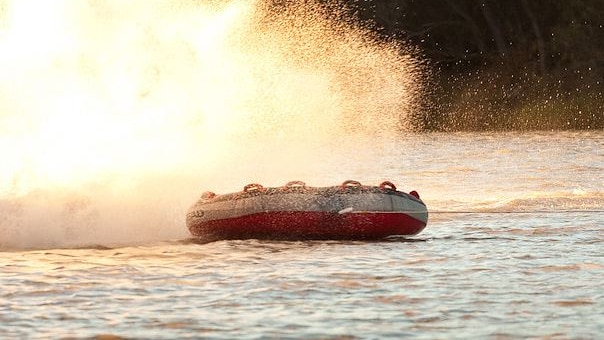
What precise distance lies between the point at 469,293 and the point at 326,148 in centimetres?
3489

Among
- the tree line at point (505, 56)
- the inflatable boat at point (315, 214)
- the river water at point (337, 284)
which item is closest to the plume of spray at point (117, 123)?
the river water at point (337, 284)

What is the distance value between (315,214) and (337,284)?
15.2ft

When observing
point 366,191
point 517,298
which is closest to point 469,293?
point 517,298

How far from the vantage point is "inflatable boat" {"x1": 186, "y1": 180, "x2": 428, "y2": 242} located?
22.2 m

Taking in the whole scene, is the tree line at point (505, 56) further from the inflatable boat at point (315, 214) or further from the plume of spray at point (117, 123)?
the inflatable boat at point (315, 214)

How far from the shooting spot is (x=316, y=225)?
73.0ft

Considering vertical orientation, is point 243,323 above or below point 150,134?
below

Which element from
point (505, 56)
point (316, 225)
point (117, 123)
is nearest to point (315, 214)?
point (316, 225)

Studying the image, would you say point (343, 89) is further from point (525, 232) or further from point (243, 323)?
point (243, 323)

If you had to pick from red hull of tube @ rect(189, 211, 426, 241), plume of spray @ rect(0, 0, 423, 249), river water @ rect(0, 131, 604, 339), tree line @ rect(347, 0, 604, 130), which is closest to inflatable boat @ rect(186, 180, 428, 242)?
red hull of tube @ rect(189, 211, 426, 241)

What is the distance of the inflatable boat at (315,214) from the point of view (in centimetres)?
2219

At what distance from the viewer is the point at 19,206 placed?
2272cm

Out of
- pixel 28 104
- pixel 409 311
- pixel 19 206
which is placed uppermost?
pixel 28 104

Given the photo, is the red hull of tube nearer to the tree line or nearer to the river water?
the river water
